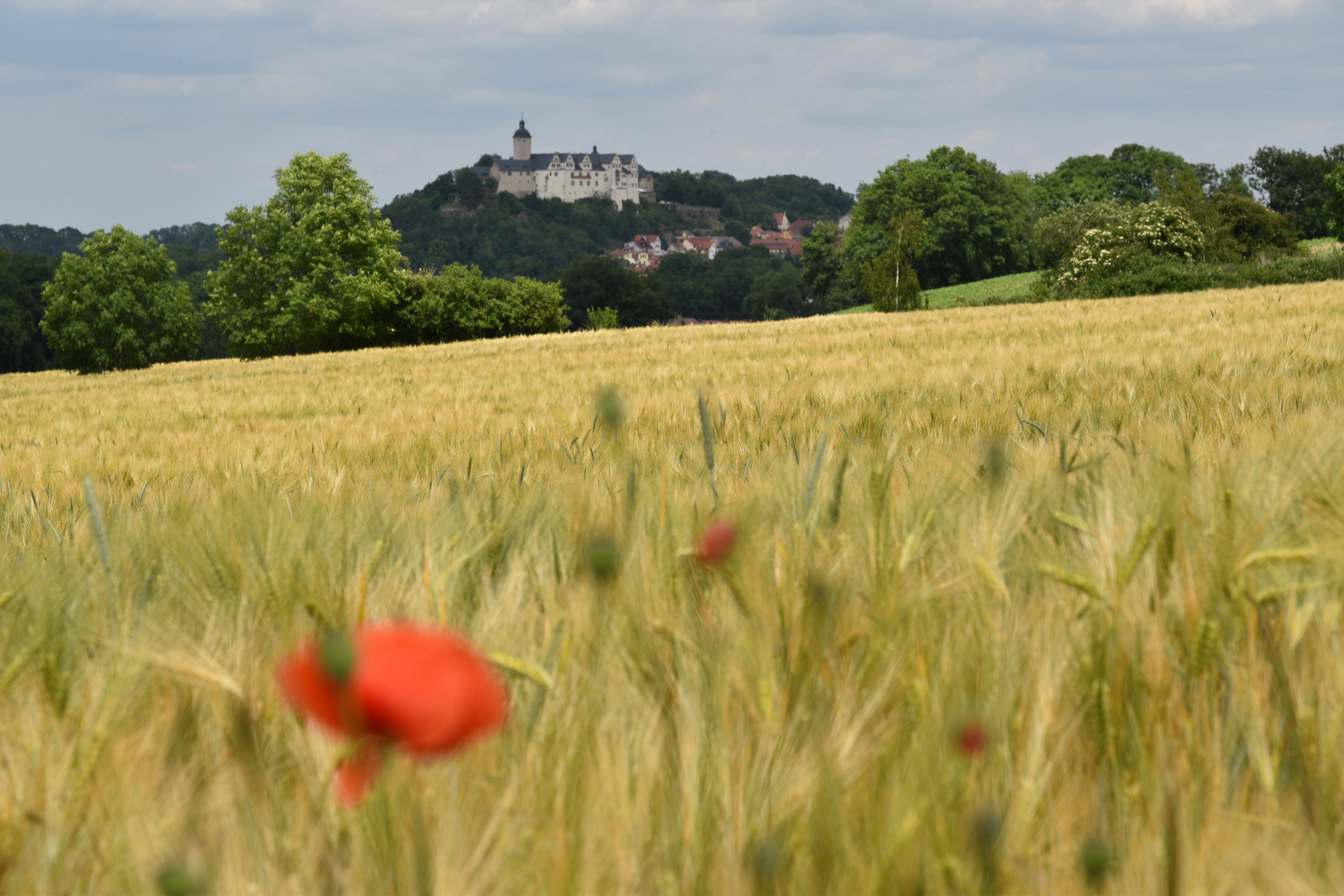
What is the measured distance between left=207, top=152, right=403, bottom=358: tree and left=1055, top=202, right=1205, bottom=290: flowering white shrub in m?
28.1

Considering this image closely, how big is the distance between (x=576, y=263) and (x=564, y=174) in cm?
9601

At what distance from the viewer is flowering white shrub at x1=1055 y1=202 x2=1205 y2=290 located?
118 feet

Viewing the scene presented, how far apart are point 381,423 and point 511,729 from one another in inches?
189

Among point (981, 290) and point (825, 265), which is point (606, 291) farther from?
point (981, 290)

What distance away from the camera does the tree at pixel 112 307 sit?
144 feet

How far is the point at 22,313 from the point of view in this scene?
71.1 metres

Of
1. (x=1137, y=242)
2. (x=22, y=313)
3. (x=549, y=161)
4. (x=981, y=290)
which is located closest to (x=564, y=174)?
(x=549, y=161)

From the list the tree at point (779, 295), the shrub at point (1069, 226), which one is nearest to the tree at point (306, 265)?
the shrub at point (1069, 226)

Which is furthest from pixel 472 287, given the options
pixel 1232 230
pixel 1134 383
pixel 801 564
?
pixel 801 564

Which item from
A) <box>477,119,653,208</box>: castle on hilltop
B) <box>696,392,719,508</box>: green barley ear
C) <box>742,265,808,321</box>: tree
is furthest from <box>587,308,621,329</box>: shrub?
<box>477,119,653,208</box>: castle on hilltop

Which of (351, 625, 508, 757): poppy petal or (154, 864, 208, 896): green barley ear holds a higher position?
(351, 625, 508, 757): poppy petal

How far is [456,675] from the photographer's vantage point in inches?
22.7

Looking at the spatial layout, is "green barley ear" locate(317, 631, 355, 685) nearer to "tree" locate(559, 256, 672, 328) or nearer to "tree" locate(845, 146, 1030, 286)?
"tree" locate(845, 146, 1030, 286)

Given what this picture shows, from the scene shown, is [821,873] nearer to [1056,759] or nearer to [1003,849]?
[1003,849]
